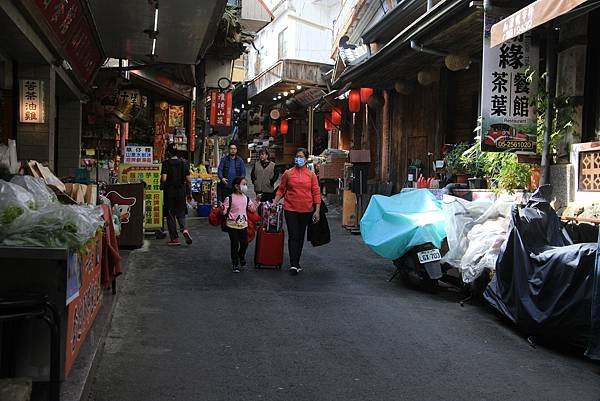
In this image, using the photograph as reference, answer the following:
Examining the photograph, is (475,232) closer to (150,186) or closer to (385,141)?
(150,186)

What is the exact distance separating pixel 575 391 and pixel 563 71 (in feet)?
16.9

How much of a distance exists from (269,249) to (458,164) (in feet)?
12.5

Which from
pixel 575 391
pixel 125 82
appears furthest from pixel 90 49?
pixel 575 391

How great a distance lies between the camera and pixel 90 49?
37.0 feet

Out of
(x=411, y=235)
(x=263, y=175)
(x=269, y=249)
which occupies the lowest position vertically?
(x=269, y=249)

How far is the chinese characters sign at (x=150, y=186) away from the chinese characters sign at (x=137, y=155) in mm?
425

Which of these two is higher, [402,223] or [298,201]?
[298,201]

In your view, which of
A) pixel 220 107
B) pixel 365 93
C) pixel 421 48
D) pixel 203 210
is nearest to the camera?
pixel 421 48

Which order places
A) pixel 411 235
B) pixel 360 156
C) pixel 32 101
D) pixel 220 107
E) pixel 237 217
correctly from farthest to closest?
pixel 220 107
pixel 360 156
pixel 237 217
pixel 32 101
pixel 411 235

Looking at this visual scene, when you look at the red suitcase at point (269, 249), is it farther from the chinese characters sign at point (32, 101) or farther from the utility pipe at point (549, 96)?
the utility pipe at point (549, 96)

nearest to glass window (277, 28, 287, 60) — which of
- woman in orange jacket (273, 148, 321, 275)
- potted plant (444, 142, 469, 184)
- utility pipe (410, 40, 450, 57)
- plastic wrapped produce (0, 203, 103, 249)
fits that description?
utility pipe (410, 40, 450, 57)

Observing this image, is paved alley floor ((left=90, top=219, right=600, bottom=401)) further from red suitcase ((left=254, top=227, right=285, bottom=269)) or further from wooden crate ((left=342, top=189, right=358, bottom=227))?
wooden crate ((left=342, top=189, right=358, bottom=227))

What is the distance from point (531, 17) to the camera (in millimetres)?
6504

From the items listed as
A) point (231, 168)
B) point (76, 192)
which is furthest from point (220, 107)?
point (76, 192)
